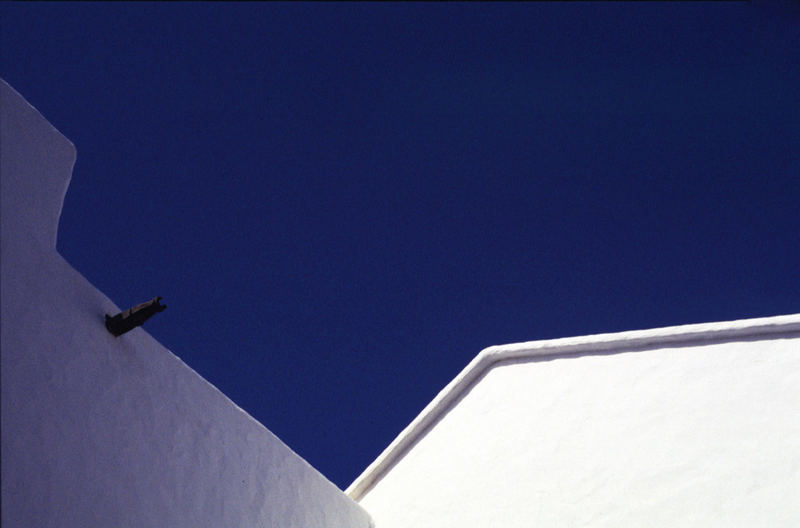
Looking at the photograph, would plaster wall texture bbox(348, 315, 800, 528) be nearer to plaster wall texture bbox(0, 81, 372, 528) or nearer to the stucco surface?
the stucco surface

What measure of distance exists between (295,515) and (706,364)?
3.50 m

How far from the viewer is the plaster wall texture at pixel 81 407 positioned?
375 centimetres

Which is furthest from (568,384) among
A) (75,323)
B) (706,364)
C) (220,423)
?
(75,323)

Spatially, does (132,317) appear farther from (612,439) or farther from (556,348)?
(556,348)

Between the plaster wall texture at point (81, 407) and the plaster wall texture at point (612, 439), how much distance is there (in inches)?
69.3

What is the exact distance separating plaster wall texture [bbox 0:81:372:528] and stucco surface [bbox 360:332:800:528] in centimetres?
177

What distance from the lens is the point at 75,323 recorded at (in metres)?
4.33

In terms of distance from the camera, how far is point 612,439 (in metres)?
5.72

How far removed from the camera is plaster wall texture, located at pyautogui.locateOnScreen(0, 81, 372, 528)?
3754 millimetres

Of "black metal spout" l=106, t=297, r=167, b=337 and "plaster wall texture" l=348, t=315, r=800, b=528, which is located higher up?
"black metal spout" l=106, t=297, r=167, b=337

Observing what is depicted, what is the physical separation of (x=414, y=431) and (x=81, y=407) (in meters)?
3.75

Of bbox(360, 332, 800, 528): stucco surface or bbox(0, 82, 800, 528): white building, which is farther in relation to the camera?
bbox(360, 332, 800, 528): stucco surface

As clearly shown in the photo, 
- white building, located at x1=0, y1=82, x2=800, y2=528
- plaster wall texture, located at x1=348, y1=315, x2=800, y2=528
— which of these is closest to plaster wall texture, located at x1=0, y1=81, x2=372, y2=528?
white building, located at x1=0, y1=82, x2=800, y2=528

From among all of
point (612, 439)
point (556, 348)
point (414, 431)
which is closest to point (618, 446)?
point (612, 439)
